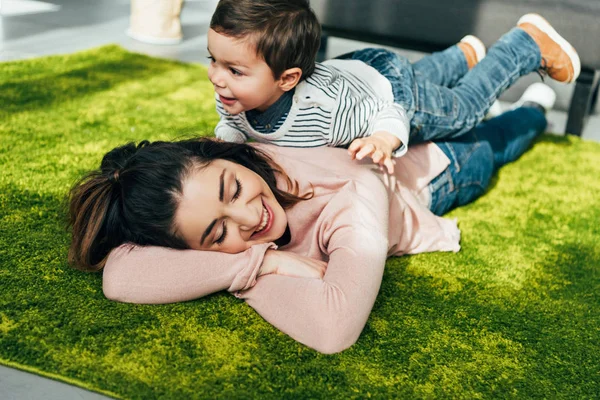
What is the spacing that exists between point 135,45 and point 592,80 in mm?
2183

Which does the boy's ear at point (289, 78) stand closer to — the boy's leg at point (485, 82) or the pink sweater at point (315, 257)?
the pink sweater at point (315, 257)

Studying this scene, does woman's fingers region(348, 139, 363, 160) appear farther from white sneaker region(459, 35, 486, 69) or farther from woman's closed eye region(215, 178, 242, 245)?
white sneaker region(459, 35, 486, 69)

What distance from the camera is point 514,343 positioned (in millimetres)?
1191

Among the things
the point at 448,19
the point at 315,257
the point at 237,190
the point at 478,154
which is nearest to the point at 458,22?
the point at 448,19

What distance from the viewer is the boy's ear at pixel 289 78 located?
1.41 metres

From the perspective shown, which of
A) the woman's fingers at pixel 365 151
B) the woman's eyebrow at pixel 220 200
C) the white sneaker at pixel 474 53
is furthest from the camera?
the white sneaker at pixel 474 53

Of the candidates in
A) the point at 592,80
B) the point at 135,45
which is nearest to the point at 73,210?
the point at 592,80

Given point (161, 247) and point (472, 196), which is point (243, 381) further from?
point (472, 196)

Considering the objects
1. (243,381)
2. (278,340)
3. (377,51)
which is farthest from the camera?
(377,51)

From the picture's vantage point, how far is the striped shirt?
148 cm

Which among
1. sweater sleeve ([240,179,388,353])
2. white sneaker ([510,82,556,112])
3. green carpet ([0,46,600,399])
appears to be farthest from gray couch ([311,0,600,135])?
sweater sleeve ([240,179,388,353])

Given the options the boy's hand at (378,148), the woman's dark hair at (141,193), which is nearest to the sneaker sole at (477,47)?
the boy's hand at (378,148)

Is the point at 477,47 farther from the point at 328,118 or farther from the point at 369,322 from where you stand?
the point at 369,322

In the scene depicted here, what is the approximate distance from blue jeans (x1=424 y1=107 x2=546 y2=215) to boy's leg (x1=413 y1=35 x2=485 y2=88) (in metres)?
0.17
